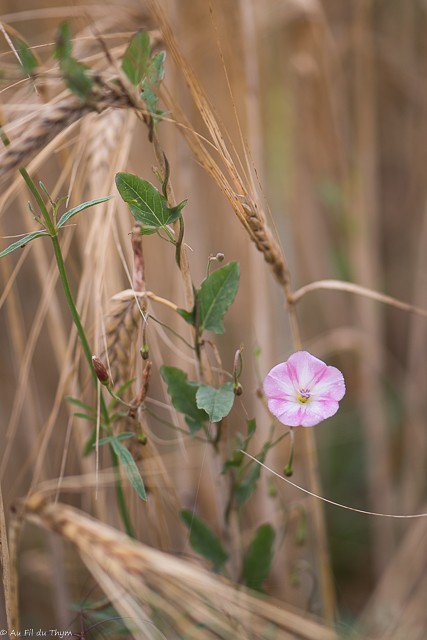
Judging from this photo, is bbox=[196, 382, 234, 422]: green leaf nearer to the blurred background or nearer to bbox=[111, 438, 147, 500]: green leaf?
bbox=[111, 438, 147, 500]: green leaf

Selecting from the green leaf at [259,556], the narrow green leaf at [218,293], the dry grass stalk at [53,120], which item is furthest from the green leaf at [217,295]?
the green leaf at [259,556]

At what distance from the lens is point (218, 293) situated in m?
0.70

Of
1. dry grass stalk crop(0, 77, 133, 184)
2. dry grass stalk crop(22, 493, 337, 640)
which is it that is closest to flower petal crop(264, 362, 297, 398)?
dry grass stalk crop(22, 493, 337, 640)

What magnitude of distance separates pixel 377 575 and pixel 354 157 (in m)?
1.05

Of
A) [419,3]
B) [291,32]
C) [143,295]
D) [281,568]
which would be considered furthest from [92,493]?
[419,3]

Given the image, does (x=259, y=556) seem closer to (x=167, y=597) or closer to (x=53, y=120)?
(x=167, y=597)

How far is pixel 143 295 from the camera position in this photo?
69 centimetres

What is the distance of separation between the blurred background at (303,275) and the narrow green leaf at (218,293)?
0.41 meters

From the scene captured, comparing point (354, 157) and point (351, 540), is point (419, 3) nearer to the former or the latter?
point (354, 157)

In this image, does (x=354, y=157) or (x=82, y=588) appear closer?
(x=82, y=588)

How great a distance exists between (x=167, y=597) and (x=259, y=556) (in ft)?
0.53

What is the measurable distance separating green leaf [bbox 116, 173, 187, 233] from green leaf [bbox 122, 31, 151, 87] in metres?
0.13

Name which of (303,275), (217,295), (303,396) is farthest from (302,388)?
(303,275)

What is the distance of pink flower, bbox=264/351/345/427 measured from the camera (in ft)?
2.20
